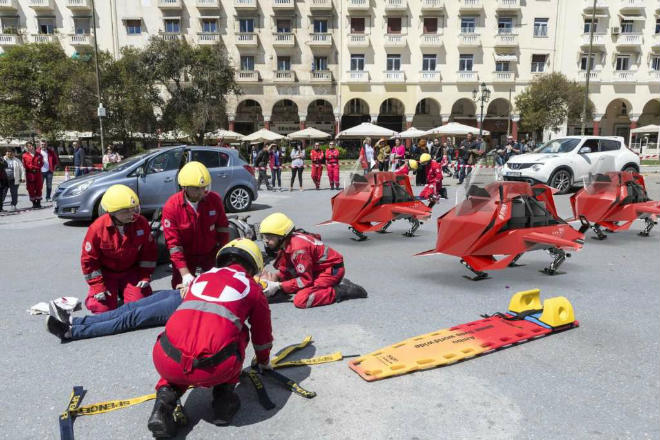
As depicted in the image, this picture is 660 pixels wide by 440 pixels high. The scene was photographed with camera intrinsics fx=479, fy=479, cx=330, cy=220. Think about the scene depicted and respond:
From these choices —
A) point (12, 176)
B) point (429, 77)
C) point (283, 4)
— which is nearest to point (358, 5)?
point (283, 4)

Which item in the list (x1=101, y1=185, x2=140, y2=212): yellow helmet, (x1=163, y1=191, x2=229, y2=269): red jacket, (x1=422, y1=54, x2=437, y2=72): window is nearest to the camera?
(x1=101, y1=185, x2=140, y2=212): yellow helmet

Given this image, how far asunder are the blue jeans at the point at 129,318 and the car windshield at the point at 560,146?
1420 cm

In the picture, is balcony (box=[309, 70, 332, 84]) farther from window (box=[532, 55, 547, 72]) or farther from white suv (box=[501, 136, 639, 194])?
white suv (box=[501, 136, 639, 194])

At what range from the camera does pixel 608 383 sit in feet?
11.3

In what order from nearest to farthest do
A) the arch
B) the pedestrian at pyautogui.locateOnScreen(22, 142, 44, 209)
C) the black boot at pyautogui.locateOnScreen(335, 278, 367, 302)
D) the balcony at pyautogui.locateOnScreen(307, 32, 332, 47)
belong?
the black boot at pyautogui.locateOnScreen(335, 278, 367, 302)
the pedestrian at pyautogui.locateOnScreen(22, 142, 44, 209)
the balcony at pyautogui.locateOnScreen(307, 32, 332, 47)
the arch

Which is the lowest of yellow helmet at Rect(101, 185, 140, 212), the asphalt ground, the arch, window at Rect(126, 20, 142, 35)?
the asphalt ground

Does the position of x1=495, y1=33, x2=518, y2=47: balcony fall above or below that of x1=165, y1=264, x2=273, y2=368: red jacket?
above

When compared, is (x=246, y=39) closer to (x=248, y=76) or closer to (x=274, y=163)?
(x=248, y=76)

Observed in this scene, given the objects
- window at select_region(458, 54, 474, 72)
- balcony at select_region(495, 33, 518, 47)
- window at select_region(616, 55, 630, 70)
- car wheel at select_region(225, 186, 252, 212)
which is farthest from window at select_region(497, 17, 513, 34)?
car wheel at select_region(225, 186, 252, 212)

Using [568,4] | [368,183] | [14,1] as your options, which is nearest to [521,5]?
[568,4]

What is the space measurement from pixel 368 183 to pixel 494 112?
1536 inches

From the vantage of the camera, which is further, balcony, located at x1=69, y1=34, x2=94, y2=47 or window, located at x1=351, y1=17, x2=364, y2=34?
window, located at x1=351, y1=17, x2=364, y2=34

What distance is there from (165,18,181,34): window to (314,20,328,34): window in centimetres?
1151

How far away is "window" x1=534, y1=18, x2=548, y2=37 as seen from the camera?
40594mm
